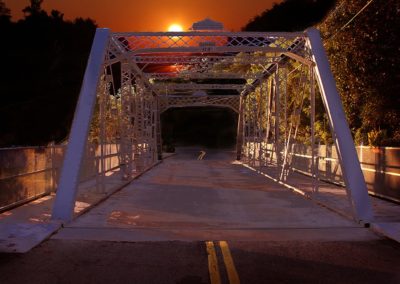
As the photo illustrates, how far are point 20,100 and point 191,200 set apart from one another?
104 feet

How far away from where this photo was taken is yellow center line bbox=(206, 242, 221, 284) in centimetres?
724

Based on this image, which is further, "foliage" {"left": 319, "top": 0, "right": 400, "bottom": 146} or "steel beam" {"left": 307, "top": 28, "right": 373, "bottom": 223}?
"foliage" {"left": 319, "top": 0, "right": 400, "bottom": 146}

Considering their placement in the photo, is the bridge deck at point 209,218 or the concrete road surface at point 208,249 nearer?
the concrete road surface at point 208,249

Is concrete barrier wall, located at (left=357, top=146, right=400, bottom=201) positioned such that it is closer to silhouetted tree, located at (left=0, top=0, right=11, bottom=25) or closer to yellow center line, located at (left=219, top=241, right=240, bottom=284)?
yellow center line, located at (left=219, top=241, right=240, bottom=284)

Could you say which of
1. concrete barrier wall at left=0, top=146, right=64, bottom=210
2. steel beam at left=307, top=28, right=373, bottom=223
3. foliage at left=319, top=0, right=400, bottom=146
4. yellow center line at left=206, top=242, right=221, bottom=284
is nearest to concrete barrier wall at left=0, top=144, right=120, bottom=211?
concrete barrier wall at left=0, top=146, right=64, bottom=210

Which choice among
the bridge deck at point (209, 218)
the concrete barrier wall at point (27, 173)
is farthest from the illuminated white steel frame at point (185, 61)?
the concrete barrier wall at point (27, 173)

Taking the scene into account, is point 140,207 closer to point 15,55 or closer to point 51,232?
point 51,232

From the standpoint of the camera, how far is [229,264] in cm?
805

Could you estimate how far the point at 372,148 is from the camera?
54.4 ft

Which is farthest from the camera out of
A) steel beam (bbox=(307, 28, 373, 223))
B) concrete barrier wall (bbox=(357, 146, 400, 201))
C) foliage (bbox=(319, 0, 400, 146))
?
foliage (bbox=(319, 0, 400, 146))

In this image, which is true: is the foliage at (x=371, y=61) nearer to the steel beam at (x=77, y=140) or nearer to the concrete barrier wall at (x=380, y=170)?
the concrete barrier wall at (x=380, y=170)

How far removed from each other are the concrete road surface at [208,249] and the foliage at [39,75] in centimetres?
2743

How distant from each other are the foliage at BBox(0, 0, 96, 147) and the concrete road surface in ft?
90.0

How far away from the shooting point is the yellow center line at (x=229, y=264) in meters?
7.25
